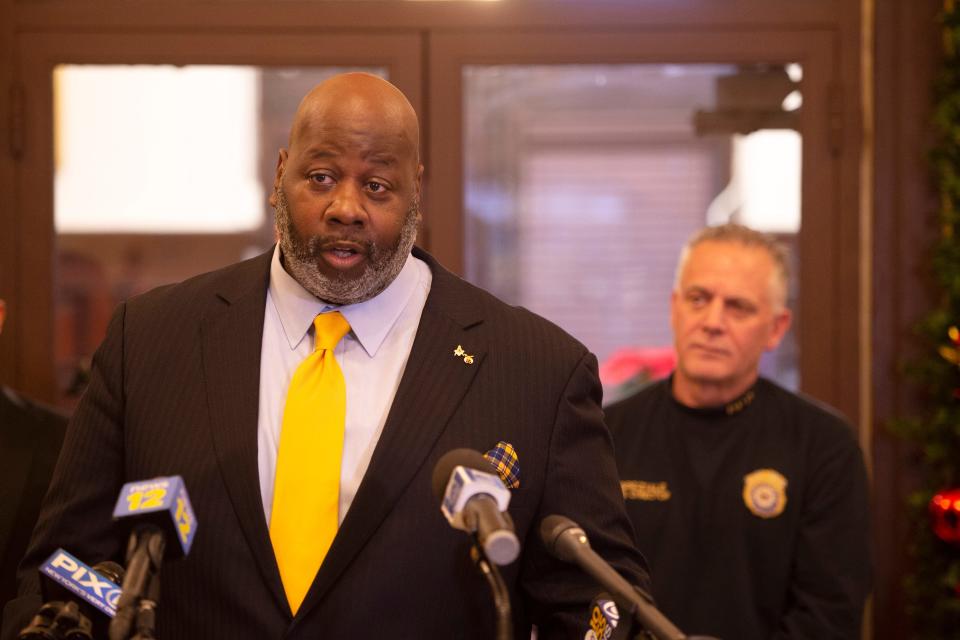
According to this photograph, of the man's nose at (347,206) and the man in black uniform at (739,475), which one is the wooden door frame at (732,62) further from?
the man's nose at (347,206)

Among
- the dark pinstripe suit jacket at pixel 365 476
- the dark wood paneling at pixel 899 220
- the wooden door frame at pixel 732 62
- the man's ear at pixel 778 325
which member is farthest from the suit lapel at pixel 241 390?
the dark wood paneling at pixel 899 220

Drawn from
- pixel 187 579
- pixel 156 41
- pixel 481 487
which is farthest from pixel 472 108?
pixel 481 487

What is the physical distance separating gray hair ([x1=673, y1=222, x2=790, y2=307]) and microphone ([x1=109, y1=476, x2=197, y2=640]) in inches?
69.2

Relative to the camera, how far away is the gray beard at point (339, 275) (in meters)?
1.63

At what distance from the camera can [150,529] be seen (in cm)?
119

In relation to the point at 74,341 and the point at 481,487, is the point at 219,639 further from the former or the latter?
the point at 74,341

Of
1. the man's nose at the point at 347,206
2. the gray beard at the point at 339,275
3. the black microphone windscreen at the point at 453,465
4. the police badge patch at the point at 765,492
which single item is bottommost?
the police badge patch at the point at 765,492

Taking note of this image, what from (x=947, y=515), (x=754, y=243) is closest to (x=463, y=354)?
(x=754, y=243)

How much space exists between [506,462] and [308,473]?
0.87 ft

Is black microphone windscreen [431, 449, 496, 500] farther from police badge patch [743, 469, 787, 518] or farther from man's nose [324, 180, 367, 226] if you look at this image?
police badge patch [743, 469, 787, 518]

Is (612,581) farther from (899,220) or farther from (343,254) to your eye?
(899,220)

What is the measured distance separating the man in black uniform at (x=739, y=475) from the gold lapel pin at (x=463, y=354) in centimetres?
102

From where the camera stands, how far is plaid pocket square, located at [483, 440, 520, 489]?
1572mm

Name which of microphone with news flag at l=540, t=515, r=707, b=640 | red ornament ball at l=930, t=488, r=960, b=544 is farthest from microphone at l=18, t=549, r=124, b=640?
red ornament ball at l=930, t=488, r=960, b=544
